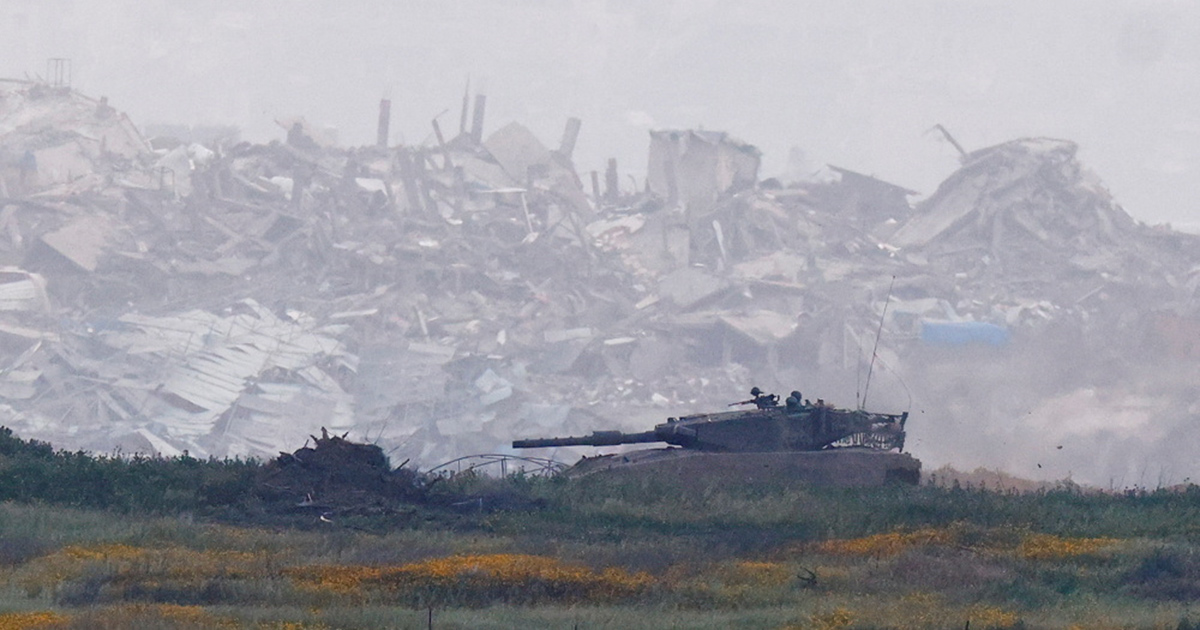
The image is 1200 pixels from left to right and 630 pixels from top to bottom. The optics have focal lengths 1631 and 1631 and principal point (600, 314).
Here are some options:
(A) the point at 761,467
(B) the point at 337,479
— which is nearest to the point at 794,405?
(A) the point at 761,467

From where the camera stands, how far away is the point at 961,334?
55.6m

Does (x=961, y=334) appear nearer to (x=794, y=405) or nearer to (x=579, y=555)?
(x=794, y=405)

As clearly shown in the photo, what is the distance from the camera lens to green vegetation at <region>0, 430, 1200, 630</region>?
12.9m

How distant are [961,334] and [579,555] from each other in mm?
41134

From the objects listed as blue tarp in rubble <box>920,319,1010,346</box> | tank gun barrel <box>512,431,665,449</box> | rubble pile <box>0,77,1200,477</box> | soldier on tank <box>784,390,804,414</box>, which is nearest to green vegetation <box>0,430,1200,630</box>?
tank gun barrel <box>512,431,665,449</box>

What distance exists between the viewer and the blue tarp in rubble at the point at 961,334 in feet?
181

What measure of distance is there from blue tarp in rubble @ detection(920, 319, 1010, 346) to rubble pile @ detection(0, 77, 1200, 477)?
0.48ft

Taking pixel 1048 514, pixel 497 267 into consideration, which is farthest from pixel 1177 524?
pixel 497 267

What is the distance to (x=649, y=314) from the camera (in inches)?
2221

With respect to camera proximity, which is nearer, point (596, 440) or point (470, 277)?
point (596, 440)

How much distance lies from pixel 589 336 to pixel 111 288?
1645 centimetres

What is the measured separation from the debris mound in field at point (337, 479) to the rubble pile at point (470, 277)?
25.9 metres

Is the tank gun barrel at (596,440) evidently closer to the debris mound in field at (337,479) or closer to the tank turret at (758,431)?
the tank turret at (758,431)

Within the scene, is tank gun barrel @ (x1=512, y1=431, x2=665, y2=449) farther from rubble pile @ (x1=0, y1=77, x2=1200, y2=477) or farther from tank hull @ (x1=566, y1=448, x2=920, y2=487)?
rubble pile @ (x1=0, y1=77, x2=1200, y2=477)
